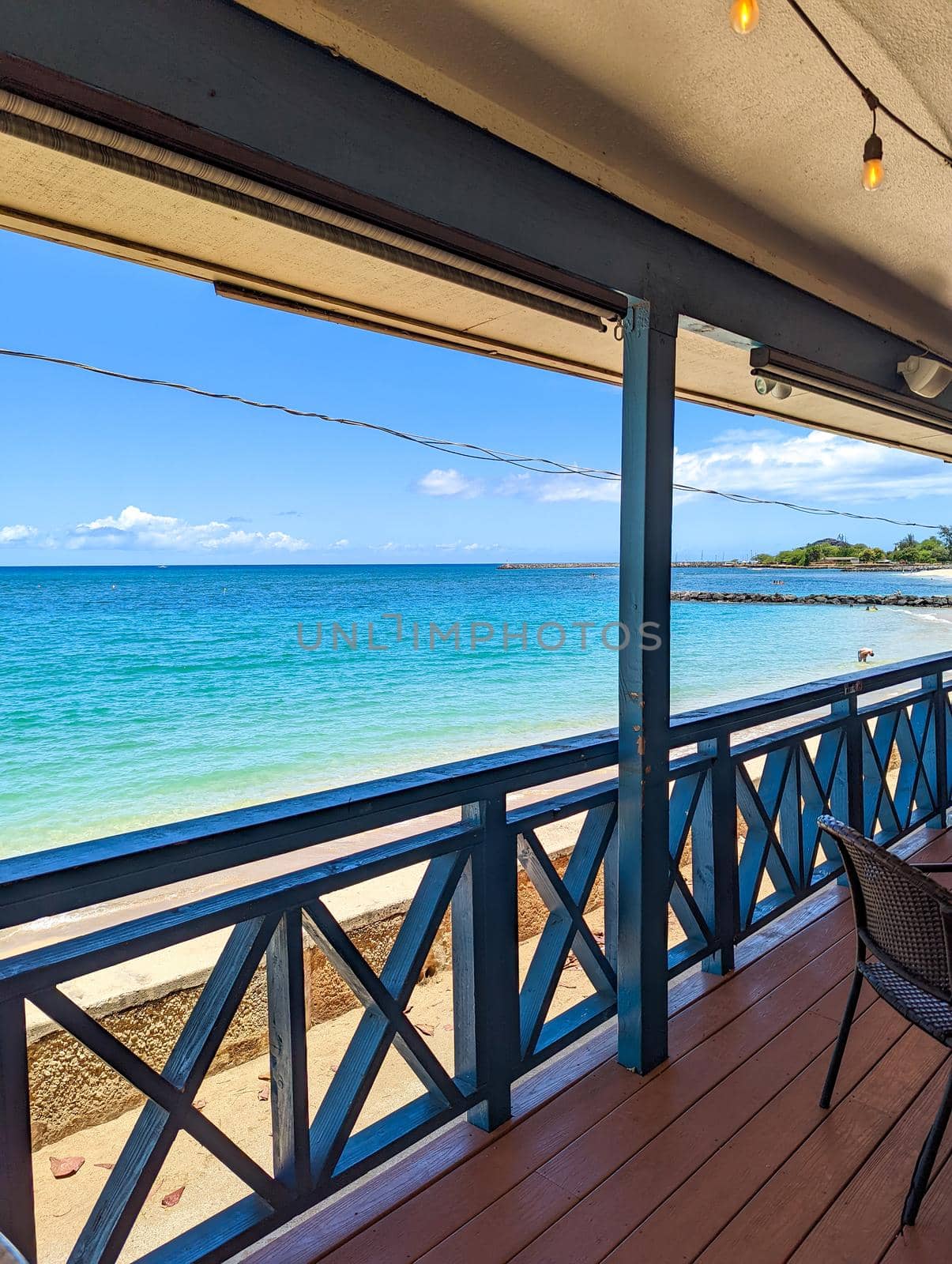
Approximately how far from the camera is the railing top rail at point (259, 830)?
100cm

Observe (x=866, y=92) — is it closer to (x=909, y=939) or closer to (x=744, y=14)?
(x=744, y=14)

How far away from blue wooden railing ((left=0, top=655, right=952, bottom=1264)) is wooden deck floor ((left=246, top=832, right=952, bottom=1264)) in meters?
0.10

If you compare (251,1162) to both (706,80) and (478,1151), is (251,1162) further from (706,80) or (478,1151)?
(706,80)

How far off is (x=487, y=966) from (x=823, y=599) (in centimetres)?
3509

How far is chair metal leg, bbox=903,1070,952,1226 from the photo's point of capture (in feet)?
4.51

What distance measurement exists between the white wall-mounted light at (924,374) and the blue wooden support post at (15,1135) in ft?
10.6

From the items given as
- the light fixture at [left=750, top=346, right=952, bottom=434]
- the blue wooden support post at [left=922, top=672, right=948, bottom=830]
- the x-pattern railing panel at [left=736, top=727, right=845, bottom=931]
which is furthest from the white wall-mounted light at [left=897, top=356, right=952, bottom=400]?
the blue wooden support post at [left=922, top=672, right=948, bottom=830]

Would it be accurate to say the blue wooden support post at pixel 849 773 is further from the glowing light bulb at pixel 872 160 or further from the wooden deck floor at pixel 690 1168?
the glowing light bulb at pixel 872 160

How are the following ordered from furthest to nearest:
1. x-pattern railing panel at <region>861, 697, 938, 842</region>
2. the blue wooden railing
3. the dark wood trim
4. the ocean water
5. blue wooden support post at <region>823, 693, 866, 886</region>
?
the ocean water
x-pattern railing panel at <region>861, 697, 938, 842</region>
blue wooden support post at <region>823, 693, 866, 886</region>
the blue wooden railing
the dark wood trim

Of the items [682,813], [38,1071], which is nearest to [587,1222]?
[682,813]

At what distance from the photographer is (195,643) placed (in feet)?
80.3

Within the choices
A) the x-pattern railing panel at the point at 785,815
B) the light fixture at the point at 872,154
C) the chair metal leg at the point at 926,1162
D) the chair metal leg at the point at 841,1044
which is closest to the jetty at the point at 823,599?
the x-pattern railing panel at the point at 785,815

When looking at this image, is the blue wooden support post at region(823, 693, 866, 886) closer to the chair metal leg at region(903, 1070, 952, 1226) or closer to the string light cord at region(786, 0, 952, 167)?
the chair metal leg at region(903, 1070, 952, 1226)

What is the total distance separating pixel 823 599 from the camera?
3328cm
